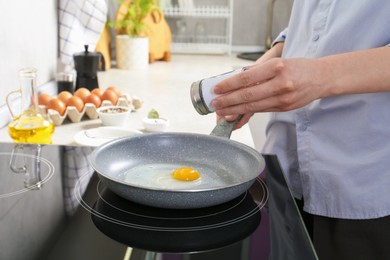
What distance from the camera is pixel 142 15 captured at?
88.5 inches

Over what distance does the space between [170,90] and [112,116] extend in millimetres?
560

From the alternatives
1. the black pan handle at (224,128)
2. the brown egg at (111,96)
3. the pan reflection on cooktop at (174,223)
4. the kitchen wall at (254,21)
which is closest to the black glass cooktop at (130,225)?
the pan reflection on cooktop at (174,223)

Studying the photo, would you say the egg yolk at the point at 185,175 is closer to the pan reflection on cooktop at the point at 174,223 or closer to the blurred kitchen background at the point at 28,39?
the pan reflection on cooktop at the point at 174,223

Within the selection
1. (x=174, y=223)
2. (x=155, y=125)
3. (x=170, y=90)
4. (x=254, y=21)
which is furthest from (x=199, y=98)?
(x=254, y=21)

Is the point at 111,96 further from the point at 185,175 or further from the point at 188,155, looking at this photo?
the point at 185,175

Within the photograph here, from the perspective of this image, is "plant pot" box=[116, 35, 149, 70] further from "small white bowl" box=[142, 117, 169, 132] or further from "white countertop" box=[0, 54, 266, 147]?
"small white bowl" box=[142, 117, 169, 132]

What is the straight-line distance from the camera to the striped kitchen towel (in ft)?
5.55

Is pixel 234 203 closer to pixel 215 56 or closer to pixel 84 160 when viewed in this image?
pixel 84 160

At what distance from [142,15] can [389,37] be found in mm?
1601

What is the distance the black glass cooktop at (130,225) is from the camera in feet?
1.86

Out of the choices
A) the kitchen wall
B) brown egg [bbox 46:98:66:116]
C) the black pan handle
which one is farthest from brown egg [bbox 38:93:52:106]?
the kitchen wall

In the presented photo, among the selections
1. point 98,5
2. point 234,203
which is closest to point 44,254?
point 234,203

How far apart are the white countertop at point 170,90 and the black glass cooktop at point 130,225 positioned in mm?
414

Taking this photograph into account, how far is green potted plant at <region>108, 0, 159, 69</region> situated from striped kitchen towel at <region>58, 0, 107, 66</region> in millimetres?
306
